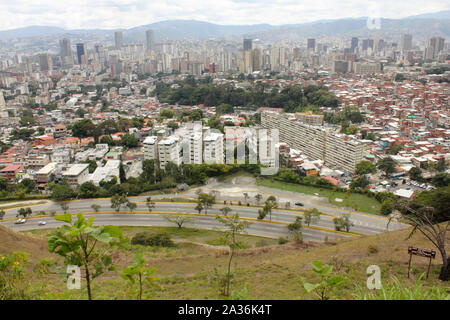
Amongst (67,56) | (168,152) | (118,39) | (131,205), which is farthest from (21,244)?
(118,39)

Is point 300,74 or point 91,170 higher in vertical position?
point 300,74

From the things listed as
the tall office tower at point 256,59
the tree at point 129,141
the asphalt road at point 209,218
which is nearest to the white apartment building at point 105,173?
the asphalt road at point 209,218

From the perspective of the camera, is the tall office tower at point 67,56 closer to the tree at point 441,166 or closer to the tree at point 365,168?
the tree at point 365,168

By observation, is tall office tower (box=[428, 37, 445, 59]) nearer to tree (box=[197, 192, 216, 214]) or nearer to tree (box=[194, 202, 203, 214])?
tree (box=[197, 192, 216, 214])

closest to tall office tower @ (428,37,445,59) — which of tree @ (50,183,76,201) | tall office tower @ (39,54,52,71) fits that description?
tree @ (50,183,76,201)

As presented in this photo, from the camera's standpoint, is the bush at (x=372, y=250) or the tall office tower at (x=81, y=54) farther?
the tall office tower at (x=81, y=54)

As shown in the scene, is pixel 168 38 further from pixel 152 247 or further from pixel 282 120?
pixel 152 247
